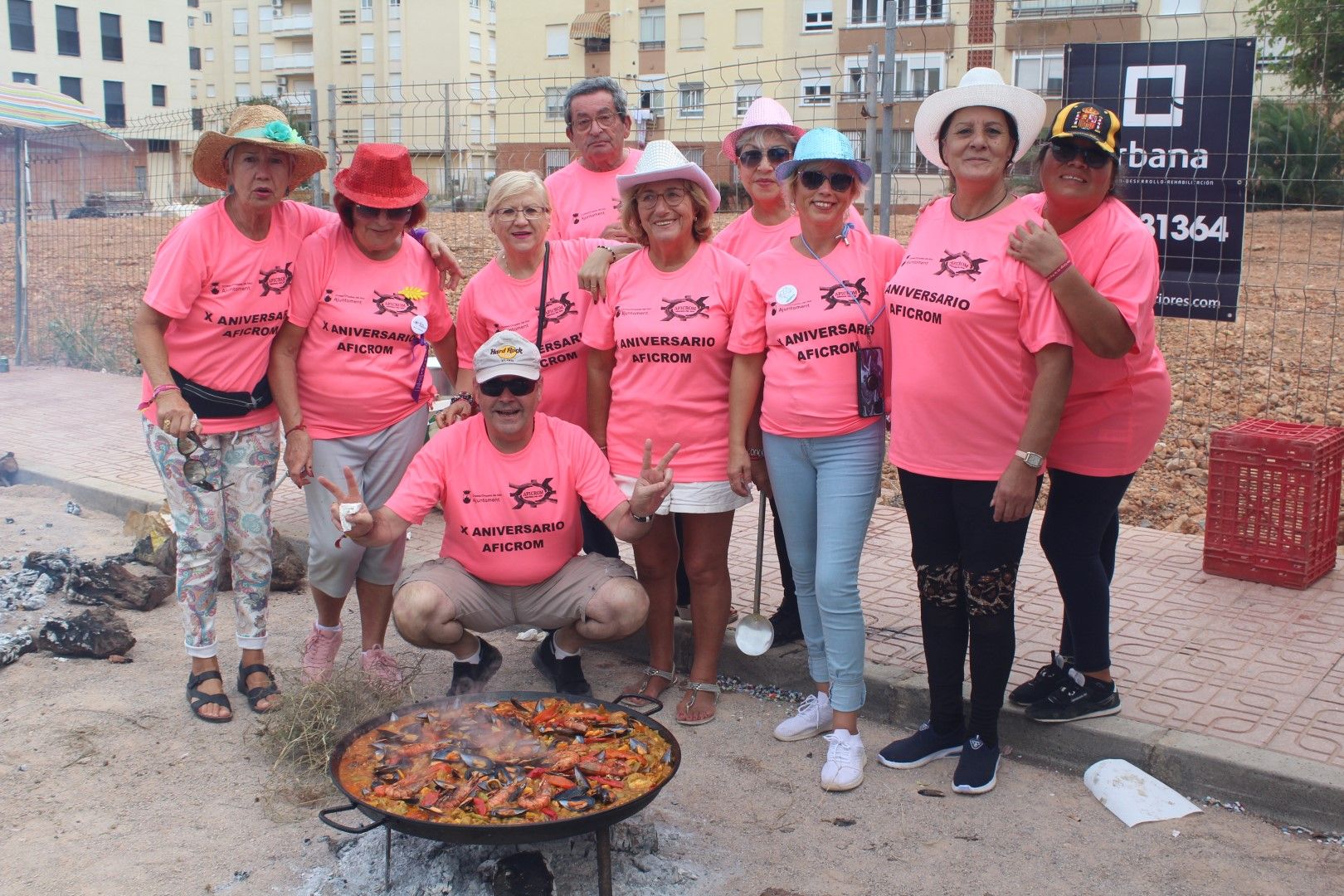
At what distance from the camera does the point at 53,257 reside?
19.1 metres

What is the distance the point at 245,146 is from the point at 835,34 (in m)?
32.2

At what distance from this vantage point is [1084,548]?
168 inches

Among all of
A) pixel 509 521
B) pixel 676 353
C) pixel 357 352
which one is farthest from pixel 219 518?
pixel 676 353

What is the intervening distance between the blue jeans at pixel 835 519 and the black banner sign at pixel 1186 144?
322 cm

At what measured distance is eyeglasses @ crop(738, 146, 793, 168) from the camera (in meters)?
4.92

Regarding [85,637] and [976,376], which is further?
[85,637]

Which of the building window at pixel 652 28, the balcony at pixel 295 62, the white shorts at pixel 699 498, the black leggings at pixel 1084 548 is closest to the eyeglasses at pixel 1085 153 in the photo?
the black leggings at pixel 1084 548

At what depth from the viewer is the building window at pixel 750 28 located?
33.9m

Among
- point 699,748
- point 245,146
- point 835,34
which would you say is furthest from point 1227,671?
point 835,34

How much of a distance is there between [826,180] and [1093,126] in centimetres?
90

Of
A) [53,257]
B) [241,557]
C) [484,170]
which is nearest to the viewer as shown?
[241,557]

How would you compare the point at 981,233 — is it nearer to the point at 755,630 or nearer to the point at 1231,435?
the point at 755,630

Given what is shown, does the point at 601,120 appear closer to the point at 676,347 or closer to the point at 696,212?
the point at 696,212

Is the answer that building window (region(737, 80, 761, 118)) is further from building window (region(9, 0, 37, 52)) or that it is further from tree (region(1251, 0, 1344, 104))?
building window (region(9, 0, 37, 52))
